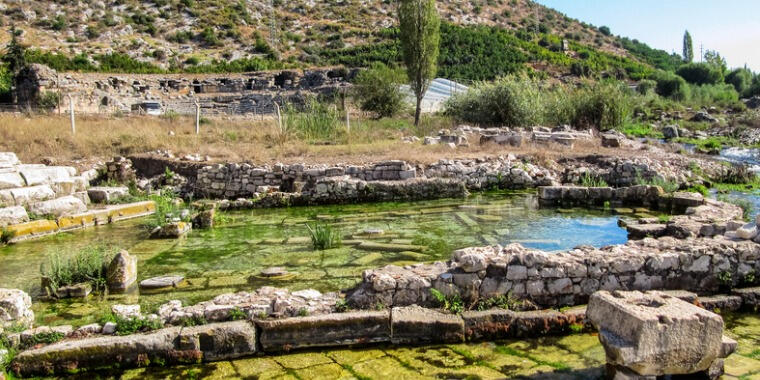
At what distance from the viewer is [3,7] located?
50.4 metres

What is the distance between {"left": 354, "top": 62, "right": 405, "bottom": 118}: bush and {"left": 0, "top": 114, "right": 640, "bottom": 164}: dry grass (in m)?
8.53

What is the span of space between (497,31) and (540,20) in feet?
51.1

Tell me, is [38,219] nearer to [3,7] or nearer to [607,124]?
[607,124]

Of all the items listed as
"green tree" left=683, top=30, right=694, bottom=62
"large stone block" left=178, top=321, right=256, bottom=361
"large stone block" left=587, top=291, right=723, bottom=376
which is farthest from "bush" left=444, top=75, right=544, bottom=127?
"green tree" left=683, top=30, right=694, bottom=62

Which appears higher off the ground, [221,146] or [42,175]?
[221,146]

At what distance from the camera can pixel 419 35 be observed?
23344 millimetres

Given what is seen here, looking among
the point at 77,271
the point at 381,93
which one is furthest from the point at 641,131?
the point at 77,271

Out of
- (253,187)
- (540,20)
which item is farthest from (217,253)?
(540,20)

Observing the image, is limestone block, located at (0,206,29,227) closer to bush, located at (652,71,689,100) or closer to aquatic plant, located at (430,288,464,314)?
aquatic plant, located at (430,288,464,314)

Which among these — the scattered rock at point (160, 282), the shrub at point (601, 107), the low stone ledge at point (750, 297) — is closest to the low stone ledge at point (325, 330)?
the scattered rock at point (160, 282)

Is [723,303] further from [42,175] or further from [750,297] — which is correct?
[42,175]

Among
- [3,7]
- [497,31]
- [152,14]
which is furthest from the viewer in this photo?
[497,31]

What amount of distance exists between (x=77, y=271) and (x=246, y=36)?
5195cm

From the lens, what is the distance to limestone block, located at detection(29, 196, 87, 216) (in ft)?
34.5
